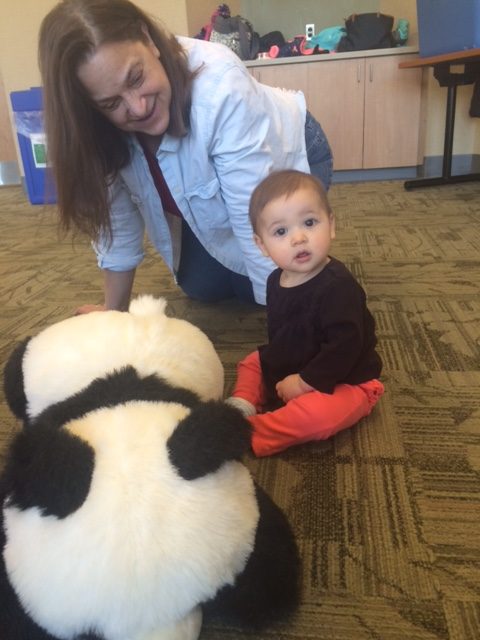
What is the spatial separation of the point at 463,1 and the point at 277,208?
7.04ft

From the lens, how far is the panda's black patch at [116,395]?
1.84 feet

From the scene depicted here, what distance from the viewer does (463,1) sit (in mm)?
2303

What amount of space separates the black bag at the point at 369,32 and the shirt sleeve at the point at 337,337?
287 centimetres

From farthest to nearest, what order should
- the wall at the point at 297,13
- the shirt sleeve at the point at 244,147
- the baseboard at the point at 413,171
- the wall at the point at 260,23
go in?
1. the wall at the point at 297,13
2. the baseboard at the point at 413,171
3. the wall at the point at 260,23
4. the shirt sleeve at the point at 244,147

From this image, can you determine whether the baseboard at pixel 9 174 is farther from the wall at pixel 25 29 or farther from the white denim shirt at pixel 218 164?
the white denim shirt at pixel 218 164

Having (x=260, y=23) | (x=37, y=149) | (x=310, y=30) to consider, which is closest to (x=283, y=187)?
(x=37, y=149)

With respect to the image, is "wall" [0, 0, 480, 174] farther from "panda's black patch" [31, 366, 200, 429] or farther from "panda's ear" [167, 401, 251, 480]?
"panda's ear" [167, 401, 251, 480]

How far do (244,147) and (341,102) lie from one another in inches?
101

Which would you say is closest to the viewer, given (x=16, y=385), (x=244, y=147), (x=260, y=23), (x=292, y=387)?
(x=16, y=385)

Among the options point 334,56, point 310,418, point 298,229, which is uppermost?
point 334,56

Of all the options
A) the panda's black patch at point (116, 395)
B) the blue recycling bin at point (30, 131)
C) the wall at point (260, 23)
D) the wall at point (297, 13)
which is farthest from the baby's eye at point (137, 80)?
the wall at point (297, 13)

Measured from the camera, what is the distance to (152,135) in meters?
1.02

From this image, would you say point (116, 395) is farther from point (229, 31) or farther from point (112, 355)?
point (229, 31)

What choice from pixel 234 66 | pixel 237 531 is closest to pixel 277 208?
pixel 234 66
